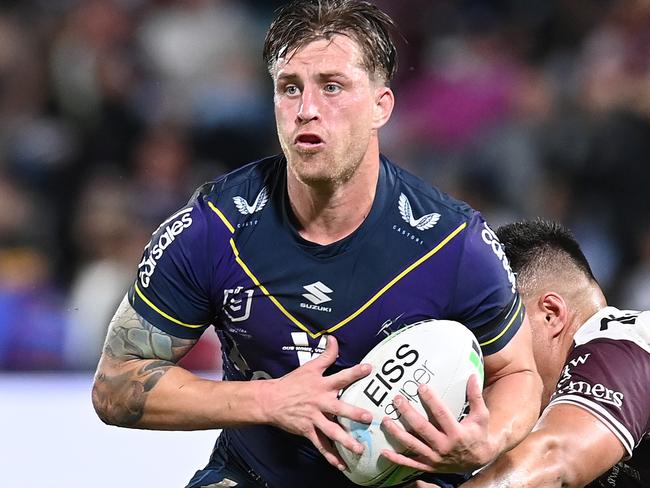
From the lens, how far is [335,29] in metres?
3.26

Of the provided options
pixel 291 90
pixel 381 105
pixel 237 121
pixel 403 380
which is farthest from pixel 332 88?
pixel 237 121

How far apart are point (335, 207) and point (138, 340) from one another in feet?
2.23

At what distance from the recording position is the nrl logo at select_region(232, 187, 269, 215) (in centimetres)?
336

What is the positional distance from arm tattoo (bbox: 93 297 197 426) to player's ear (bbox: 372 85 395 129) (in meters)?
0.84

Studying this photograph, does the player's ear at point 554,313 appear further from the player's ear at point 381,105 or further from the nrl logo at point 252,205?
the nrl logo at point 252,205

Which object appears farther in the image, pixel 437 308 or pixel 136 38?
pixel 136 38

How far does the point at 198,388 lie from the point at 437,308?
0.70 meters

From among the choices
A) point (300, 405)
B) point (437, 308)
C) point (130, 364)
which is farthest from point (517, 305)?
point (130, 364)

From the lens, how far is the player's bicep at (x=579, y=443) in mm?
3281

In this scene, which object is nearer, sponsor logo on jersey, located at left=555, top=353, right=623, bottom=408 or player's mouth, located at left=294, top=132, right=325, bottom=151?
player's mouth, located at left=294, top=132, right=325, bottom=151

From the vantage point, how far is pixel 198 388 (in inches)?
126

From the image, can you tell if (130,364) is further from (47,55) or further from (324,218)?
(47,55)

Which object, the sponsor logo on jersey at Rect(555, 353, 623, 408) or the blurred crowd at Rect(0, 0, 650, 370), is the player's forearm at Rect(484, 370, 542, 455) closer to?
the sponsor logo on jersey at Rect(555, 353, 623, 408)

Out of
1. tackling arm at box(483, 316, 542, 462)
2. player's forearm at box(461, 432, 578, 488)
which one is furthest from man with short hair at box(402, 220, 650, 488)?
tackling arm at box(483, 316, 542, 462)
